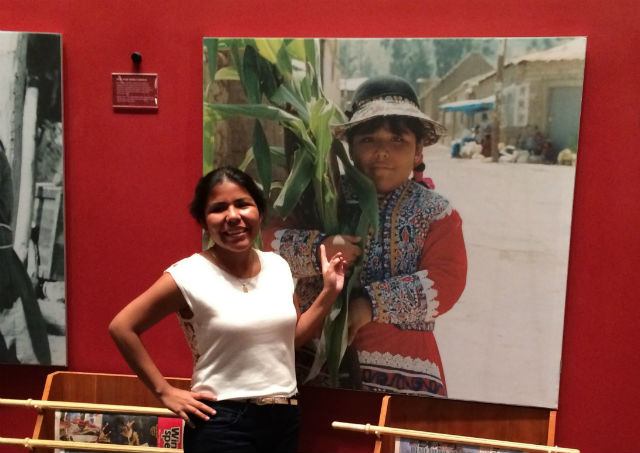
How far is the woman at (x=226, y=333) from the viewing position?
1.45 m

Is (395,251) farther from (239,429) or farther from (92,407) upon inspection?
(92,407)

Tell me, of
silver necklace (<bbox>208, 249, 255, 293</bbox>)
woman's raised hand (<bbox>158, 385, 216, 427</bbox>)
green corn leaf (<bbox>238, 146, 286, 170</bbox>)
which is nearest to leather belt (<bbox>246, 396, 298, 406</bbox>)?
woman's raised hand (<bbox>158, 385, 216, 427</bbox>)

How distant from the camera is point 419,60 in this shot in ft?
5.84

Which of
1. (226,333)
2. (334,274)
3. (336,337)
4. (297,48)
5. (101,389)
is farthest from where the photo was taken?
(101,389)

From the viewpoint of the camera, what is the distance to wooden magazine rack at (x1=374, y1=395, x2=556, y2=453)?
1878 mm

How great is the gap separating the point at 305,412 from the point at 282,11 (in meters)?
1.40

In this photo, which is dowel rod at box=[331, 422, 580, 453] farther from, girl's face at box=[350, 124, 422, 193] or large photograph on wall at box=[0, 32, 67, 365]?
large photograph on wall at box=[0, 32, 67, 365]

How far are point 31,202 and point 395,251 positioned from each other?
1278 mm

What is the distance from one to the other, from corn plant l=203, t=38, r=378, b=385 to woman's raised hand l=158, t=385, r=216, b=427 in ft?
1.97

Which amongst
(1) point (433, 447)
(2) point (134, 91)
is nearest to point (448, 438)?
(1) point (433, 447)

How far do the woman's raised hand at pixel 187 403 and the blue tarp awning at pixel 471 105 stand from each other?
112 centimetres

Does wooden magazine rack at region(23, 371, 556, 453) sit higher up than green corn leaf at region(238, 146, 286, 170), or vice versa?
green corn leaf at region(238, 146, 286, 170)

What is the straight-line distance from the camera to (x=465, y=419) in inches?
76.3

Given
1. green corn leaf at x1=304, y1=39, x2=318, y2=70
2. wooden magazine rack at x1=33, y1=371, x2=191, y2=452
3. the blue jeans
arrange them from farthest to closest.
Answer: wooden magazine rack at x1=33, y1=371, x2=191, y2=452 < green corn leaf at x1=304, y1=39, x2=318, y2=70 < the blue jeans
